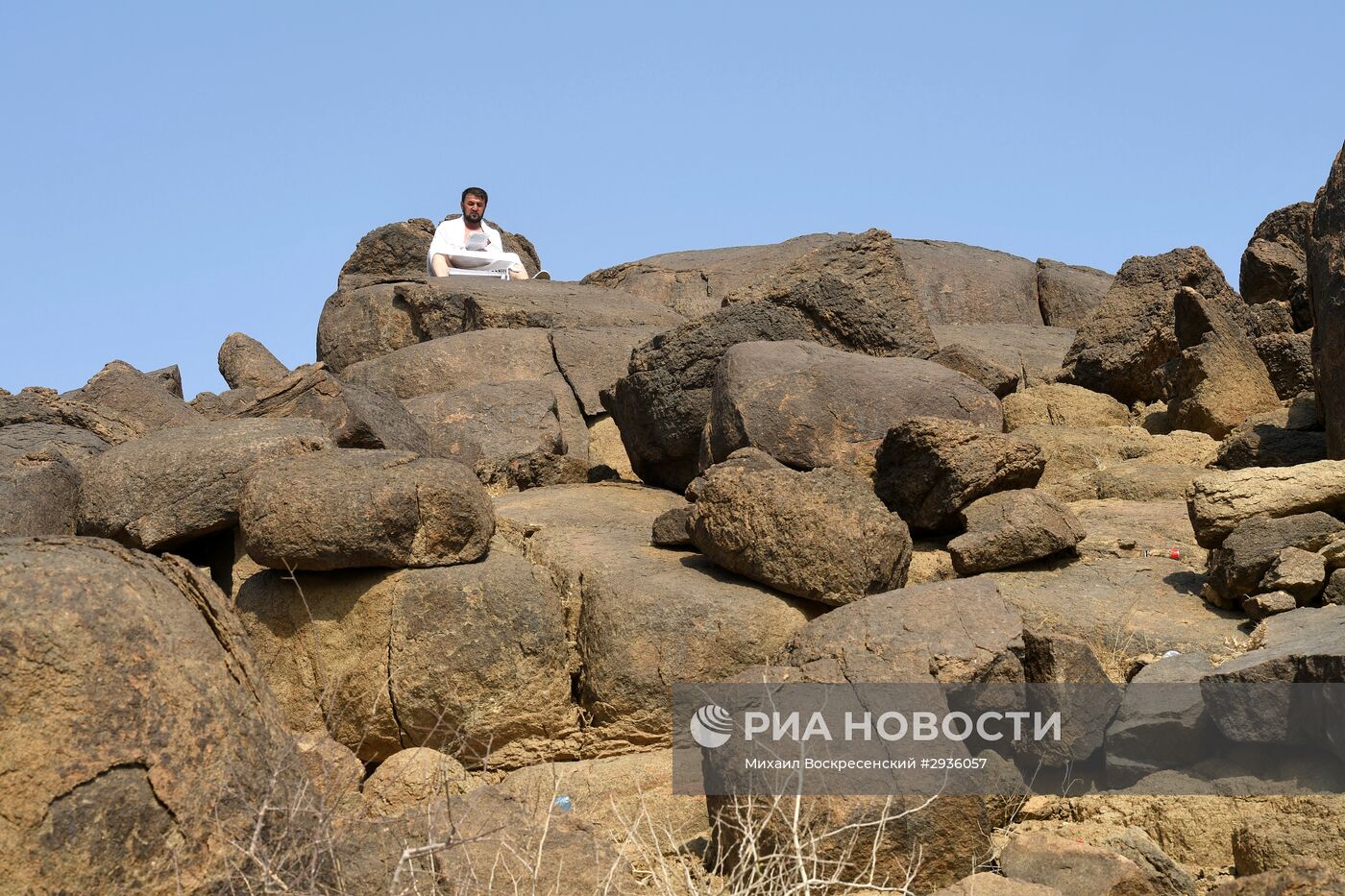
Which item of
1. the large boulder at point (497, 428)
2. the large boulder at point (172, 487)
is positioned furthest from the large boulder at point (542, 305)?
the large boulder at point (172, 487)

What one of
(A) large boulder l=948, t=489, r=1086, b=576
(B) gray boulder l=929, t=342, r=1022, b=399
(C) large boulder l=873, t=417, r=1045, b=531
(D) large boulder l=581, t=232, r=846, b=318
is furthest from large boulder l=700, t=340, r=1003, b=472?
(D) large boulder l=581, t=232, r=846, b=318

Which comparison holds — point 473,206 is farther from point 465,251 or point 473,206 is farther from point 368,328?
point 368,328

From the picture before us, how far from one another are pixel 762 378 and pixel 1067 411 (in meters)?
3.43

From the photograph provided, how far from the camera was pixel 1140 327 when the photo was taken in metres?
11.9

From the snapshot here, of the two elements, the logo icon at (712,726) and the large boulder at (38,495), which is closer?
the logo icon at (712,726)

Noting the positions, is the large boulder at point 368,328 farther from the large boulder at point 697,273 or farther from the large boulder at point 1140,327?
the large boulder at point 1140,327

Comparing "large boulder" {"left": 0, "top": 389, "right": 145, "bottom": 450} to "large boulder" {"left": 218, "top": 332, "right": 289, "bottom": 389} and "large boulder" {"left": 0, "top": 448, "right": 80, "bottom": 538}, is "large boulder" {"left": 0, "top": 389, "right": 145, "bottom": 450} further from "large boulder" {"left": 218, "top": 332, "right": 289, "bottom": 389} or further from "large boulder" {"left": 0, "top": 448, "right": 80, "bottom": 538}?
"large boulder" {"left": 218, "top": 332, "right": 289, "bottom": 389}

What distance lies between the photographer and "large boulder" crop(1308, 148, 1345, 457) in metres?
8.04

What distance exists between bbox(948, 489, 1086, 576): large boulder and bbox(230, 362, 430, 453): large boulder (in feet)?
10.4

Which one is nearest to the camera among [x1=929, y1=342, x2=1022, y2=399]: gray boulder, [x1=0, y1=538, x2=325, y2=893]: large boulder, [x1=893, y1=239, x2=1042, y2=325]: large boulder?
[x1=0, y1=538, x2=325, y2=893]: large boulder

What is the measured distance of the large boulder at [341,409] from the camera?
8.33 m

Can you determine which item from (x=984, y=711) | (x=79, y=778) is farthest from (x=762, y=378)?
(x=79, y=778)

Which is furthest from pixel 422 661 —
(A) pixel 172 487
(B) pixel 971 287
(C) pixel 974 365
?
(B) pixel 971 287

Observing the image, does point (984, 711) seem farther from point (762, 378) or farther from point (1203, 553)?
point (762, 378)
